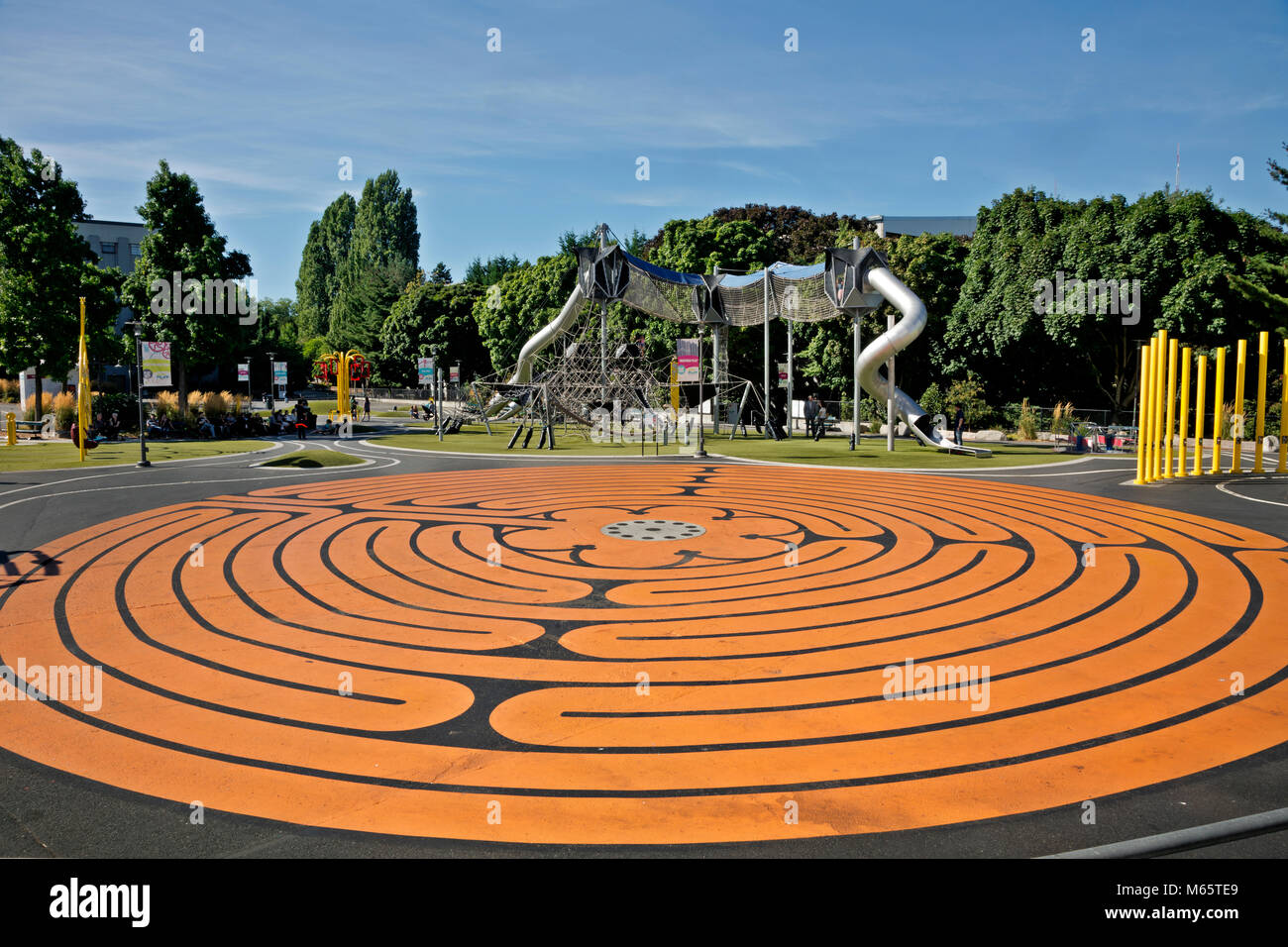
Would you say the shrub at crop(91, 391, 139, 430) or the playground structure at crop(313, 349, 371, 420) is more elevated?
the playground structure at crop(313, 349, 371, 420)

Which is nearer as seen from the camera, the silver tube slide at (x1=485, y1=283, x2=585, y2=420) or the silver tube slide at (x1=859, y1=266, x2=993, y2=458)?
the silver tube slide at (x1=859, y1=266, x2=993, y2=458)

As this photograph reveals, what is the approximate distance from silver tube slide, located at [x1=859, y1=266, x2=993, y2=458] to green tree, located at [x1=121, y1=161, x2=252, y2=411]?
3420 centimetres

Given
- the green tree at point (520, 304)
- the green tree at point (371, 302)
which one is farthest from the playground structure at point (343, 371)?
the green tree at point (520, 304)

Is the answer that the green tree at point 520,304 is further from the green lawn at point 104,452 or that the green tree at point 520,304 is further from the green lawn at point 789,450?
the green lawn at point 104,452

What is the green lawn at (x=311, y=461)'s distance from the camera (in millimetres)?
26688

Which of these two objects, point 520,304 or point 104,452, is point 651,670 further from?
point 520,304

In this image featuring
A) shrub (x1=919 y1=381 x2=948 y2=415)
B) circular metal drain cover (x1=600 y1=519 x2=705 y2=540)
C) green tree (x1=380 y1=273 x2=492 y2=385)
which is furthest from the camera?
green tree (x1=380 y1=273 x2=492 y2=385)

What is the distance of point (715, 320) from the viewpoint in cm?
4159

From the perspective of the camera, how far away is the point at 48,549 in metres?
12.7

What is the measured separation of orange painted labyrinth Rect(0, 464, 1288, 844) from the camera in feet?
17.3

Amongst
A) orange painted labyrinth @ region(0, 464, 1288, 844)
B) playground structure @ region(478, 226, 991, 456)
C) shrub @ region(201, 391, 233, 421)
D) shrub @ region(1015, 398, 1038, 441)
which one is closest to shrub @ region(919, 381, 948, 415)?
playground structure @ region(478, 226, 991, 456)

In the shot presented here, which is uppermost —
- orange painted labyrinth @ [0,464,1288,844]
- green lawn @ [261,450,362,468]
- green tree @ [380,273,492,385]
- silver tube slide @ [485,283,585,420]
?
green tree @ [380,273,492,385]

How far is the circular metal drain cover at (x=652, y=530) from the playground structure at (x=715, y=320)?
55.3 ft

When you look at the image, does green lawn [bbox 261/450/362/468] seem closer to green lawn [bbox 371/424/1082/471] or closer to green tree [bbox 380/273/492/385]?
green lawn [bbox 371/424/1082/471]
